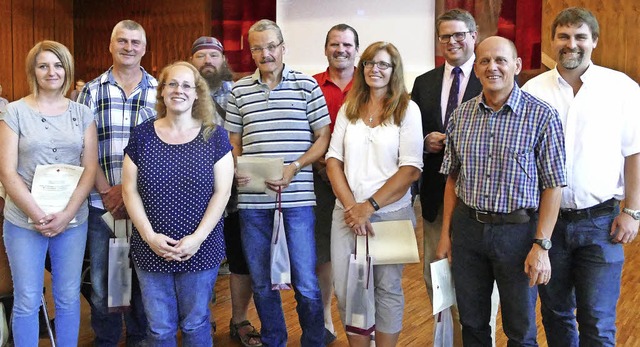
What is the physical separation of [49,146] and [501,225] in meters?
1.78

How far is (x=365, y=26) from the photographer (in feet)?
22.4

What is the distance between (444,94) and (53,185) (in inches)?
66.0

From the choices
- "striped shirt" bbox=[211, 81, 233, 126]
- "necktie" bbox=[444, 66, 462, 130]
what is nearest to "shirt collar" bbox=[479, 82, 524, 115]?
"necktie" bbox=[444, 66, 462, 130]

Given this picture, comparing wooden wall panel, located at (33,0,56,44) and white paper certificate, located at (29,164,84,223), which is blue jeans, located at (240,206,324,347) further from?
wooden wall panel, located at (33,0,56,44)

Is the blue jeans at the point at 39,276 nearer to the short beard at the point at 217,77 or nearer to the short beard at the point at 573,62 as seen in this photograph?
the short beard at the point at 217,77

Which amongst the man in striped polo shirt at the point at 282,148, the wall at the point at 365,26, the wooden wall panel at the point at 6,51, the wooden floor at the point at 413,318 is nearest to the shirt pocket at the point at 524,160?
the man in striped polo shirt at the point at 282,148

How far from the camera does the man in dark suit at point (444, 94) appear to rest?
2.67m

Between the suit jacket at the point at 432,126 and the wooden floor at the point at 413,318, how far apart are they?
933mm

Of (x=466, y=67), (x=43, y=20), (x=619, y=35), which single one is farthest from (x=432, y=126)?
(x=43, y=20)

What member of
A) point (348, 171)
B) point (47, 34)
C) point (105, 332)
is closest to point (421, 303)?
point (348, 171)

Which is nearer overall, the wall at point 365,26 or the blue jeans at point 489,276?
the blue jeans at point 489,276

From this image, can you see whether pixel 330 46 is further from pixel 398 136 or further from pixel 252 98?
pixel 398 136

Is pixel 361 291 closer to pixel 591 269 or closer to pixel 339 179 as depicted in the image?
pixel 339 179

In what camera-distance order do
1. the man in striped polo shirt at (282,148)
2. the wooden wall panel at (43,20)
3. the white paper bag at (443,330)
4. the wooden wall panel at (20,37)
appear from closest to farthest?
the white paper bag at (443,330)
the man in striped polo shirt at (282,148)
the wooden wall panel at (20,37)
the wooden wall panel at (43,20)
